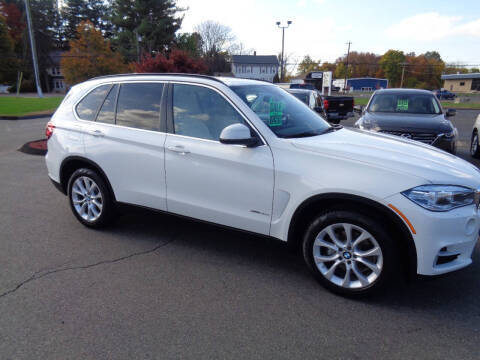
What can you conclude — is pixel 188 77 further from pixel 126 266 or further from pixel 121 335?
pixel 121 335

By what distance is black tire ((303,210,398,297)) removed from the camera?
2.92 metres

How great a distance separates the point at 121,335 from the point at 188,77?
8.56 ft

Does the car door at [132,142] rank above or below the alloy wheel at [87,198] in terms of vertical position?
above

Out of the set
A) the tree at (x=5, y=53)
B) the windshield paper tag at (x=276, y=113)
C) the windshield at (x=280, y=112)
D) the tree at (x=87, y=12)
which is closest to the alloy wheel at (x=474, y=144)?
the windshield at (x=280, y=112)

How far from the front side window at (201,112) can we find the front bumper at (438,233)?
1.69m

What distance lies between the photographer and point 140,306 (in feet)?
9.98

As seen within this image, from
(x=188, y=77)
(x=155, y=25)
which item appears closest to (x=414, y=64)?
(x=155, y=25)

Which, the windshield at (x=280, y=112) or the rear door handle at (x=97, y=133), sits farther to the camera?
the rear door handle at (x=97, y=133)

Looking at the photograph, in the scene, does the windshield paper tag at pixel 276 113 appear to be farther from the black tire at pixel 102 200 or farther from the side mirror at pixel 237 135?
the black tire at pixel 102 200

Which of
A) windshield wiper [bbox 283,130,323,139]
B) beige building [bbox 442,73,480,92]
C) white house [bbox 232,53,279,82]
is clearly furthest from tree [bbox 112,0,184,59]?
beige building [bbox 442,73,480,92]

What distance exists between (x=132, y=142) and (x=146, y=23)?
4283cm

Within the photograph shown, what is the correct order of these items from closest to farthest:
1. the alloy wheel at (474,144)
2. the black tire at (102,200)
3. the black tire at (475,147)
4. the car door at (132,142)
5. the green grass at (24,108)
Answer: the car door at (132,142) < the black tire at (102,200) < the black tire at (475,147) < the alloy wheel at (474,144) < the green grass at (24,108)

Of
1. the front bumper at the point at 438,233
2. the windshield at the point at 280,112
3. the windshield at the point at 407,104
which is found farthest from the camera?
the windshield at the point at 407,104

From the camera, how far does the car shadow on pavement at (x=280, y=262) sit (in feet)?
10.3
